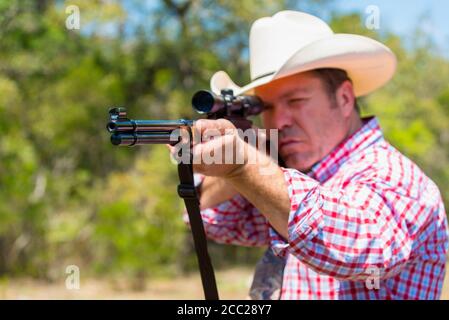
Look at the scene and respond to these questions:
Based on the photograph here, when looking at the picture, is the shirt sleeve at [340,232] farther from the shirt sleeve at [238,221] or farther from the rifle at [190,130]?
the shirt sleeve at [238,221]

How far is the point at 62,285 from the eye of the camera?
10531mm

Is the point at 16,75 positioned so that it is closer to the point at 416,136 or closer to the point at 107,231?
the point at 107,231

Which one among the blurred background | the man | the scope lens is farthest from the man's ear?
the blurred background

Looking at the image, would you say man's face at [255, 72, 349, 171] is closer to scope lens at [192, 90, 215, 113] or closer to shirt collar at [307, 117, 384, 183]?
shirt collar at [307, 117, 384, 183]

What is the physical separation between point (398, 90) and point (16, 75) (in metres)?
7.82

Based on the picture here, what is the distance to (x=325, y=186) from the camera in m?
2.38

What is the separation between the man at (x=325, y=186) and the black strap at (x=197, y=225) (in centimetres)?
8

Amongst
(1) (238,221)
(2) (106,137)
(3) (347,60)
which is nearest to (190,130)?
(3) (347,60)

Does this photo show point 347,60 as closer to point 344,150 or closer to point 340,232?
point 344,150

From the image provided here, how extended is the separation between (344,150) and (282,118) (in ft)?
0.85

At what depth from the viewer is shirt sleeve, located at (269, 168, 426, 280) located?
6.00ft

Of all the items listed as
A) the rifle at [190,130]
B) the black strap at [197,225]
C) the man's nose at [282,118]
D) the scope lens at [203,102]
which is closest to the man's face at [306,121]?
the man's nose at [282,118]
